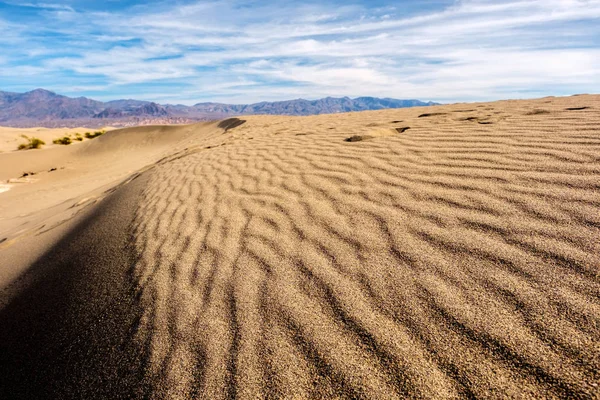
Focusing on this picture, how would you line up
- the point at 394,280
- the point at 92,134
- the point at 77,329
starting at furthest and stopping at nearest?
the point at 92,134, the point at 77,329, the point at 394,280

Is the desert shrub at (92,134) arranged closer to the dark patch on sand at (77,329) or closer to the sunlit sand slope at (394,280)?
the dark patch on sand at (77,329)

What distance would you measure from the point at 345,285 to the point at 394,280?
25cm

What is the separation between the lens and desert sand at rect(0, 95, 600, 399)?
1.29 m

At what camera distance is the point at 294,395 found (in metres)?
1.28

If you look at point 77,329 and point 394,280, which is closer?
point 394,280

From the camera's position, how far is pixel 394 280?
174 centimetres

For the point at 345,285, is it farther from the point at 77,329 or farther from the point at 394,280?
the point at 77,329

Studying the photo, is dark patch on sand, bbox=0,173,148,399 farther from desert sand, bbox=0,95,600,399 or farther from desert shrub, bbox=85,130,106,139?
desert shrub, bbox=85,130,106,139

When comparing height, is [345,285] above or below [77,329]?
above

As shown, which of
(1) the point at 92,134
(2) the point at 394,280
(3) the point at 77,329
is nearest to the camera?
(2) the point at 394,280

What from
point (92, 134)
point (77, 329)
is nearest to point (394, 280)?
point (77, 329)

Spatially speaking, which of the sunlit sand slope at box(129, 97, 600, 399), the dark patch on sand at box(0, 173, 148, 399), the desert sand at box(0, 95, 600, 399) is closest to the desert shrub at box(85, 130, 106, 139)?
the desert sand at box(0, 95, 600, 399)

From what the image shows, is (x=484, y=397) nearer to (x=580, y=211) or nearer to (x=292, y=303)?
(x=292, y=303)

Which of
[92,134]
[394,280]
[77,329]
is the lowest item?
[77,329]
